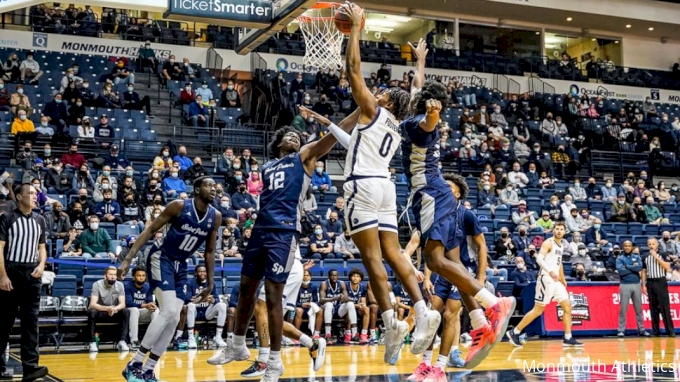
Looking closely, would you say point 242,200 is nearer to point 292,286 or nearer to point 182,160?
point 182,160

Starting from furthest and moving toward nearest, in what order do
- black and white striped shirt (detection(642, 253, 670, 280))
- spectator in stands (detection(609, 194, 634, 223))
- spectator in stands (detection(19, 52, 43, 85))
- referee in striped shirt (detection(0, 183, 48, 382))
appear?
spectator in stands (detection(609, 194, 634, 223))
spectator in stands (detection(19, 52, 43, 85))
black and white striped shirt (detection(642, 253, 670, 280))
referee in striped shirt (detection(0, 183, 48, 382))

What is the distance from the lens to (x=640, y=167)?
27.9 m

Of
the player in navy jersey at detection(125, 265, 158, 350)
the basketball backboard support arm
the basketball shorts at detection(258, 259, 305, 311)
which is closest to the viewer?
the basketball shorts at detection(258, 259, 305, 311)

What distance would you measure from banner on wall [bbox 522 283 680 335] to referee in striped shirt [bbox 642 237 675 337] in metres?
0.43

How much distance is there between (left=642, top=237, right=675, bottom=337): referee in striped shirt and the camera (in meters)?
16.7

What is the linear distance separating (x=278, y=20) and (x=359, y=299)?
6511 millimetres

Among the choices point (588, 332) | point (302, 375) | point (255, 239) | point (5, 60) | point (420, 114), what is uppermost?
point (5, 60)

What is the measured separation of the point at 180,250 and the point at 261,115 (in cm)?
1730

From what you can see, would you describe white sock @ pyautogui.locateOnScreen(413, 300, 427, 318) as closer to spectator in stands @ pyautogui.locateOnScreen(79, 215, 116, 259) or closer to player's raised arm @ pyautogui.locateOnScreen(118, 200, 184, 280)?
player's raised arm @ pyautogui.locateOnScreen(118, 200, 184, 280)

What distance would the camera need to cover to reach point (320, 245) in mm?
17125

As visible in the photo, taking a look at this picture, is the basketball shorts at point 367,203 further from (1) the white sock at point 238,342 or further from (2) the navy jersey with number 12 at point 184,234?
(2) the navy jersey with number 12 at point 184,234

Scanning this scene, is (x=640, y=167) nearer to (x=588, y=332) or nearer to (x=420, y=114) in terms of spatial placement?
(x=588, y=332)

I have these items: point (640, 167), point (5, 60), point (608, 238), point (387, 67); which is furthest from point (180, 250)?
point (640, 167)

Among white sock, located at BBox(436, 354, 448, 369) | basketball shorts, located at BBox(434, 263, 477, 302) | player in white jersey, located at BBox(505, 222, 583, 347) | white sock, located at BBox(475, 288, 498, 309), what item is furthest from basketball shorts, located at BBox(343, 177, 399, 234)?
player in white jersey, located at BBox(505, 222, 583, 347)
